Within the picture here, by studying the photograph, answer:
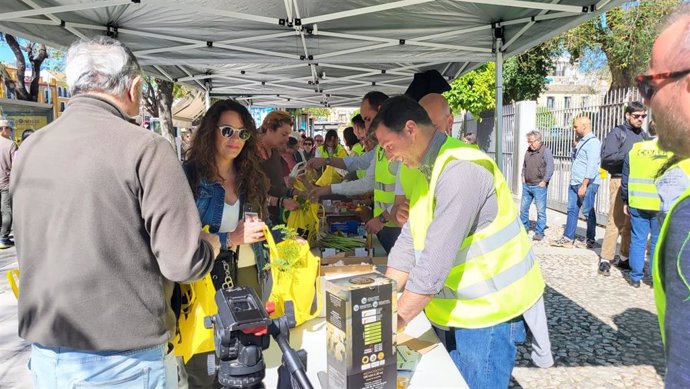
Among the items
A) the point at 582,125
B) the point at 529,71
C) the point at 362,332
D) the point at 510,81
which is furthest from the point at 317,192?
the point at 529,71

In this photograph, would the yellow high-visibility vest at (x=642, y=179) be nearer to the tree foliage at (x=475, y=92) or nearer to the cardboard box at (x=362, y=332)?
the cardboard box at (x=362, y=332)

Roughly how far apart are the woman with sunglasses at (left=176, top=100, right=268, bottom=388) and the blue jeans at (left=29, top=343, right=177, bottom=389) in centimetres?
47

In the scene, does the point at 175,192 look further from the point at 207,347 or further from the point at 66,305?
the point at 207,347

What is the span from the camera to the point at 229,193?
2.36 meters

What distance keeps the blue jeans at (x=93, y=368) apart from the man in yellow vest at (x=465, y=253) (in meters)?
0.81

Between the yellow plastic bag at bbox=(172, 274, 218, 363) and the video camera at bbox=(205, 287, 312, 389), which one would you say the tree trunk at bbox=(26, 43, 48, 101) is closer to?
the yellow plastic bag at bbox=(172, 274, 218, 363)

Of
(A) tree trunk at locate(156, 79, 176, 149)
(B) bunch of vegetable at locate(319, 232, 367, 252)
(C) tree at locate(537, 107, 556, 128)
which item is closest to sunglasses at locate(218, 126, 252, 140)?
(B) bunch of vegetable at locate(319, 232, 367, 252)

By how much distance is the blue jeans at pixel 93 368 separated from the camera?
55.1 inches

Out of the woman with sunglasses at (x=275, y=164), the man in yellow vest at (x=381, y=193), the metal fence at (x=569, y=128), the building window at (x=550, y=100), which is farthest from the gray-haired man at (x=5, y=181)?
the building window at (x=550, y=100)

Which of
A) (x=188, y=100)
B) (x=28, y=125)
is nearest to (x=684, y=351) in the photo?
(x=28, y=125)

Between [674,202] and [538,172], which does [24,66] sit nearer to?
[538,172]

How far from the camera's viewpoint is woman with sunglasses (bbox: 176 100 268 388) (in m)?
2.09

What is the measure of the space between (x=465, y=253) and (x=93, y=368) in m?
1.23

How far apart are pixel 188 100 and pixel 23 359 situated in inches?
754
